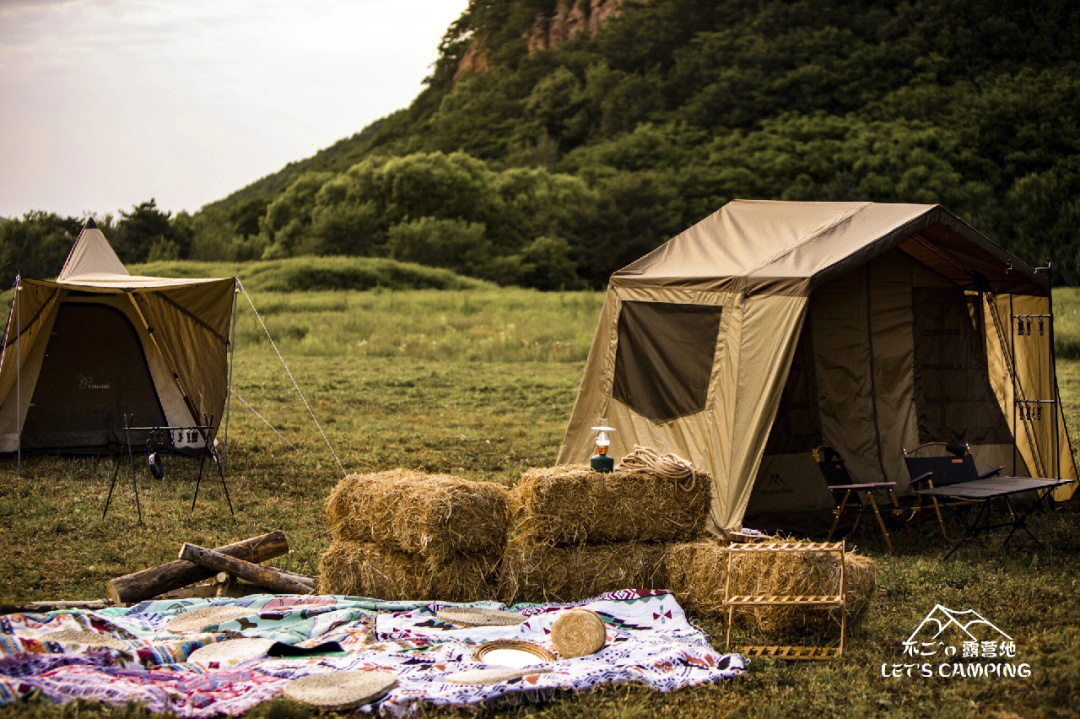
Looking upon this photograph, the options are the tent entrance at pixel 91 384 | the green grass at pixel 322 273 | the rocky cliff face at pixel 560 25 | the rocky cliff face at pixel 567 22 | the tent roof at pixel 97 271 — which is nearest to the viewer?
the tent roof at pixel 97 271

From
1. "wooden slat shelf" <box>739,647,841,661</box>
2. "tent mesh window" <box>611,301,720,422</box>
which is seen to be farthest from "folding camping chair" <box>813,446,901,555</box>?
"wooden slat shelf" <box>739,647,841,661</box>

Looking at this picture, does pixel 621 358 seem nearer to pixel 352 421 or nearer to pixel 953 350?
pixel 953 350

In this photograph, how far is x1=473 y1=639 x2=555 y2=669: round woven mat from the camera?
4.57m

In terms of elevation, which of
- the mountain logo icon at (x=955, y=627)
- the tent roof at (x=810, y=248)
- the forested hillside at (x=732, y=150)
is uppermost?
the forested hillside at (x=732, y=150)

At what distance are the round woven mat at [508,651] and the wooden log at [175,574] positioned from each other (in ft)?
6.42

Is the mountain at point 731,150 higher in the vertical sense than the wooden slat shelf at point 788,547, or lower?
higher

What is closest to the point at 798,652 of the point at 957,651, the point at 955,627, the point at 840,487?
the point at 957,651

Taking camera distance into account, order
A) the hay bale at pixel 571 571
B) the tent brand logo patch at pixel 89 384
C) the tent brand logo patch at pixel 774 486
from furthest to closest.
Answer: the tent brand logo patch at pixel 89 384, the tent brand logo patch at pixel 774 486, the hay bale at pixel 571 571

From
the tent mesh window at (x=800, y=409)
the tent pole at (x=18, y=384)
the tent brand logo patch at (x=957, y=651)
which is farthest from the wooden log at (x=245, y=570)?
the tent pole at (x=18, y=384)

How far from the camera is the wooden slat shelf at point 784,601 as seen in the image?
4816 millimetres

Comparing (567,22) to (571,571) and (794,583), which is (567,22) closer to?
(571,571)

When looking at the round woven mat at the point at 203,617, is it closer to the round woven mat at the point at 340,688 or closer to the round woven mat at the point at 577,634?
the round woven mat at the point at 340,688

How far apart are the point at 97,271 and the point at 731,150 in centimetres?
4389

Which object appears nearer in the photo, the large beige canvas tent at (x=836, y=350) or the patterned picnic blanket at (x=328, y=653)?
the patterned picnic blanket at (x=328, y=653)
